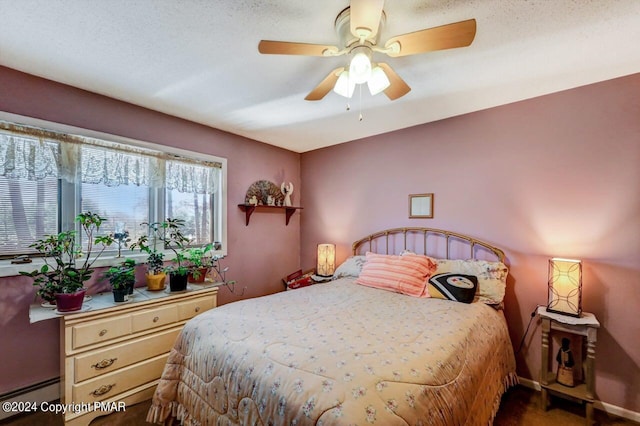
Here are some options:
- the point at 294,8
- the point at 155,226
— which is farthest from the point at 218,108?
the point at 294,8

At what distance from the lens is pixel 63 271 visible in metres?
1.88

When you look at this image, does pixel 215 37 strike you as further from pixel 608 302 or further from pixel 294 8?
pixel 608 302

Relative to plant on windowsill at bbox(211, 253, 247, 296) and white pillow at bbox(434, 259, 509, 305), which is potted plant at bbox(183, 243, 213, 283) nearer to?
plant on windowsill at bbox(211, 253, 247, 296)

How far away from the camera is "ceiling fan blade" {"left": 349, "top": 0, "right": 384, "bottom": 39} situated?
3.59 ft

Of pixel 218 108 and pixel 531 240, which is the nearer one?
pixel 531 240

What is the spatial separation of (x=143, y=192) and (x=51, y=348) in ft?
4.51

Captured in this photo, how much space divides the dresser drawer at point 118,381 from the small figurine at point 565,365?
3032 millimetres

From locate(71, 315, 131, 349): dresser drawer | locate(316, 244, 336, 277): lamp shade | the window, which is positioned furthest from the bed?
the window

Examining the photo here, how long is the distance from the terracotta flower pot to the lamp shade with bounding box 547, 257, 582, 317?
130 inches

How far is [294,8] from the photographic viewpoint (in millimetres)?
1357

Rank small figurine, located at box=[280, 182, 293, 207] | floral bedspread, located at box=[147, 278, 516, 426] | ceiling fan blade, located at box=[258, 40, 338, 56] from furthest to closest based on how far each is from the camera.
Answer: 1. small figurine, located at box=[280, 182, 293, 207]
2. ceiling fan blade, located at box=[258, 40, 338, 56]
3. floral bedspread, located at box=[147, 278, 516, 426]

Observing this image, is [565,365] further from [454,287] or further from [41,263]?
[41,263]

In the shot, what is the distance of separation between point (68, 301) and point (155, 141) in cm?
153

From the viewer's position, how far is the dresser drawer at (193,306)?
233cm
